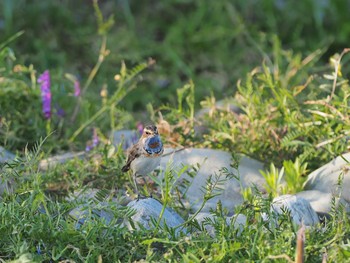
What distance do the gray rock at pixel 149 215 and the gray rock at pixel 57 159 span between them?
3.41 ft

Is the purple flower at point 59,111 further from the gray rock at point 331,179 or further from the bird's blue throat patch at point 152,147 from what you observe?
the gray rock at point 331,179

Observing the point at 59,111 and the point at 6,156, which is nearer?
the point at 6,156

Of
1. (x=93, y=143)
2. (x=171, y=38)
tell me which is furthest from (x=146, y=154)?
(x=171, y=38)

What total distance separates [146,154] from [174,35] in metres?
3.57

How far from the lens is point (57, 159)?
17.4ft

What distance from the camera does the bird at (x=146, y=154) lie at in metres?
4.48

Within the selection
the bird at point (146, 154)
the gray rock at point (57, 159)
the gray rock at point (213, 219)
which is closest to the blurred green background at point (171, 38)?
the gray rock at point (57, 159)

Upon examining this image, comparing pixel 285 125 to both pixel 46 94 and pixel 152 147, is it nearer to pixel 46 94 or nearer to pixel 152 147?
pixel 152 147

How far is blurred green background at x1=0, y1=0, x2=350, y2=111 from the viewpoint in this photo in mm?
7570

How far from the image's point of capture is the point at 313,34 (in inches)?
319

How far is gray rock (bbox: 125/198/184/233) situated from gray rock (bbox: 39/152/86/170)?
1.04m

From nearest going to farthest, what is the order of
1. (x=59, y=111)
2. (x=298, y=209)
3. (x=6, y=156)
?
(x=298, y=209)
(x=6, y=156)
(x=59, y=111)

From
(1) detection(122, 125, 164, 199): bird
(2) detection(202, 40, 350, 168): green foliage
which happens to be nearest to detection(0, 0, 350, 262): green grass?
(2) detection(202, 40, 350, 168): green foliage

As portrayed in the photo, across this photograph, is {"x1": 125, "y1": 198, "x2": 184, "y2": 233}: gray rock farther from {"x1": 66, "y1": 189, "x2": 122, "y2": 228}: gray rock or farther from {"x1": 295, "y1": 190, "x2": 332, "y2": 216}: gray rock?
{"x1": 295, "y1": 190, "x2": 332, "y2": 216}: gray rock
